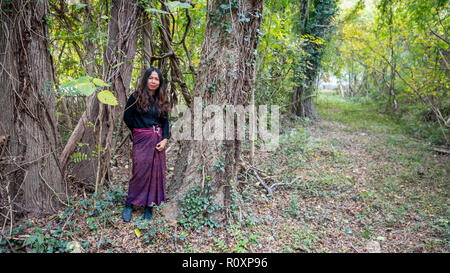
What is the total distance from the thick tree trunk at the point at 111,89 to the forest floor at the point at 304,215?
0.35 m

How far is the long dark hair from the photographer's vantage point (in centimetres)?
292

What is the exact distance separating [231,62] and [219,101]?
18.7 inches

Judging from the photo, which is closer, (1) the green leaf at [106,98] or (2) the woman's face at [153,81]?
(1) the green leaf at [106,98]

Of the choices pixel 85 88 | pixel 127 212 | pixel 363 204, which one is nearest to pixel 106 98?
pixel 85 88

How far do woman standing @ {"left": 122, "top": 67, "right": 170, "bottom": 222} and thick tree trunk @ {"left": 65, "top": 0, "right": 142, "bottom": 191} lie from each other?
0.34 m

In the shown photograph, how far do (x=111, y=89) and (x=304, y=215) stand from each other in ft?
9.95

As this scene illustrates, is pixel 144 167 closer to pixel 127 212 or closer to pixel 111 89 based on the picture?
pixel 127 212

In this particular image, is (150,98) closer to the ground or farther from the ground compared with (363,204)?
farther from the ground

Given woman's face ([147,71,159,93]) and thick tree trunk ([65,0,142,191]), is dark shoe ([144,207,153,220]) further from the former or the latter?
woman's face ([147,71,159,93])

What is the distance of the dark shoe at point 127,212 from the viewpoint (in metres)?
2.96

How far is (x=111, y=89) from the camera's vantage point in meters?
3.19

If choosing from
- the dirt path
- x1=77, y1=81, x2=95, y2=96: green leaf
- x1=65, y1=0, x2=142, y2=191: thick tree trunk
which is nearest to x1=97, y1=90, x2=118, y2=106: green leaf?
x1=77, y1=81, x2=95, y2=96: green leaf

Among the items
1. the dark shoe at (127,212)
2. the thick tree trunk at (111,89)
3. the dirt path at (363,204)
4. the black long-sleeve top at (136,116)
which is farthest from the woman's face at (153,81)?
the dirt path at (363,204)

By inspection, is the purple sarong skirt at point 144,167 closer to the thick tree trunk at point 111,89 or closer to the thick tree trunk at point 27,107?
the thick tree trunk at point 111,89
